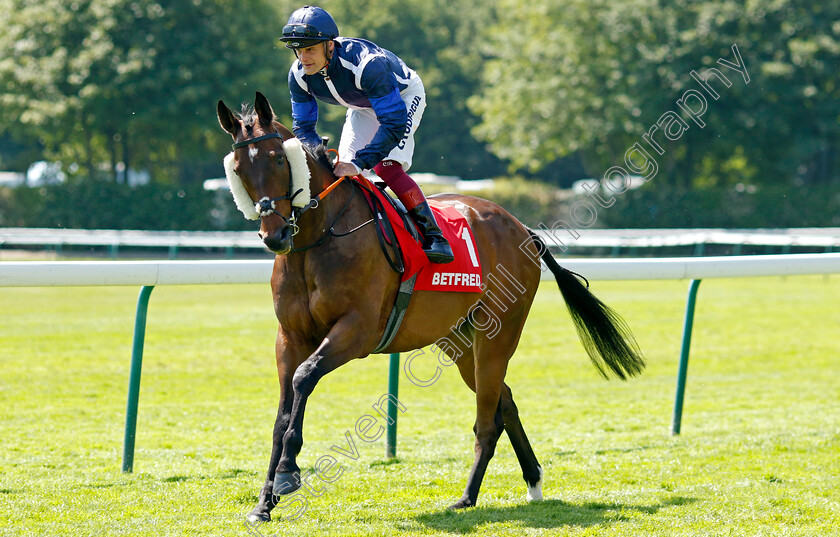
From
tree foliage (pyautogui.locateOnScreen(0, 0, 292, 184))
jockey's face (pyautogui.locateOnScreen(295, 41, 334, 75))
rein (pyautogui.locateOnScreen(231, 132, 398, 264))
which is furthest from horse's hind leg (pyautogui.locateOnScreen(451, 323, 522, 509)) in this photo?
tree foliage (pyautogui.locateOnScreen(0, 0, 292, 184))

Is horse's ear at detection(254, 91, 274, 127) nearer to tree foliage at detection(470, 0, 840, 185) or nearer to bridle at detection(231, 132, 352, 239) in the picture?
bridle at detection(231, 132, 352, 239)

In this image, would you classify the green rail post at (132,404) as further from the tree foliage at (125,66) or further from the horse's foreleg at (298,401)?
the tree foliage at (125,66)

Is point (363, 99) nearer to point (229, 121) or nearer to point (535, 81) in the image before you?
point (229, 121)

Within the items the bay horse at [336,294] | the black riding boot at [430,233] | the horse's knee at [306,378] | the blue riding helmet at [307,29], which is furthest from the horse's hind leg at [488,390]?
the blue riding helmet at [307,29]

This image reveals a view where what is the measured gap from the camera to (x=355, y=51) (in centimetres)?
404

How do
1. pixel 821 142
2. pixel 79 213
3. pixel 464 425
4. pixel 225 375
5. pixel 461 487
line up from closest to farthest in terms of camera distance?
pixel 461 487, pixel 464 425, pixel 225 375, pixel 79 213, pixel 821 142

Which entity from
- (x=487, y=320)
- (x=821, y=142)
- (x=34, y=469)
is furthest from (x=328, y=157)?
(x=821, y=142)

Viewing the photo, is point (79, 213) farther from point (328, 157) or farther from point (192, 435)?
point (328, 157)

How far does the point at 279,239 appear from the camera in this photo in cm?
350

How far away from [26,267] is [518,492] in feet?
8.67

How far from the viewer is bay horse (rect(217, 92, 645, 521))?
3.58 m

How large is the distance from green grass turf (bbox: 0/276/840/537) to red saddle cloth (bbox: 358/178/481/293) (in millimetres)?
1031

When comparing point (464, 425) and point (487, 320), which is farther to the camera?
point (464, 425)

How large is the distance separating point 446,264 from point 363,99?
860mm
